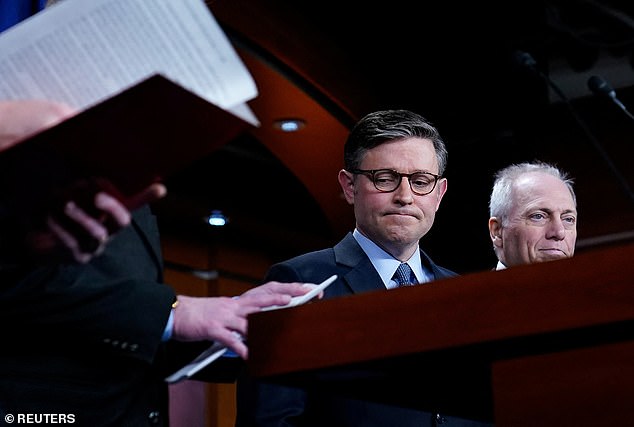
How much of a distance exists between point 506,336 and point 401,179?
4.04ft

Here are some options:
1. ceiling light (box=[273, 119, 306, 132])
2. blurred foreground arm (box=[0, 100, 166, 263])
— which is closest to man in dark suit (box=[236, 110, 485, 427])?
blurred foreground arm (box=[0, 100, 166, 263])

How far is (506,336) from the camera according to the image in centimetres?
128

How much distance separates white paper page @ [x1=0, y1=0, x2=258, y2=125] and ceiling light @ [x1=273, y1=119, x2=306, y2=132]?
4786mm

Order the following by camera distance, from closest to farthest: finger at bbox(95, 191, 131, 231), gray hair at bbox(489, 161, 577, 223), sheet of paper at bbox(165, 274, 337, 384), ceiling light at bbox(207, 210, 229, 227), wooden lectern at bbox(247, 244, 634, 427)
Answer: finger at bbox(95, 191, 131, 231) → wooden lectern at bbox(247, 244, 634, 427) → sheet of paper at bbox(165, 274, 337, 384) → gray hair at bbox(489, 161, 577, 223) → ceiling light at bbox(207, 210, 229, 227)

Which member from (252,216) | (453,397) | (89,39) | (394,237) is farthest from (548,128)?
(89,39)

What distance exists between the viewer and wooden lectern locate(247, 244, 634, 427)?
4.13ft

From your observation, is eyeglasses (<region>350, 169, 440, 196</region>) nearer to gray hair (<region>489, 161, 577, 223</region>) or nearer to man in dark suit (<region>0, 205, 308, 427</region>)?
gray hair (<region>489, 161, 577, 223</region>)

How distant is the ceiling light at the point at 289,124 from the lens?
5973mm

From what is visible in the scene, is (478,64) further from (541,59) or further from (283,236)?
(283,236)

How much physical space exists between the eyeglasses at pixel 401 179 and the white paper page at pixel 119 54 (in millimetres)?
1343

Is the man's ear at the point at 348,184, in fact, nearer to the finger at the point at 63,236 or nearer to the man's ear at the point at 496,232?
the man's ear at the point at 496,232

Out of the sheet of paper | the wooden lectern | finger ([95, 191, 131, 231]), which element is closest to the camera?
finger ([95, 191, 131, 231])

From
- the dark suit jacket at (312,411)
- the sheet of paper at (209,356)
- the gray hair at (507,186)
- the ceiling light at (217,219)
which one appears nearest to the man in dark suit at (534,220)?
the gray hair at (507,186)

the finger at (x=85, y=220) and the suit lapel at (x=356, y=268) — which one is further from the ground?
the suit lapel at (x=356, y=268)
